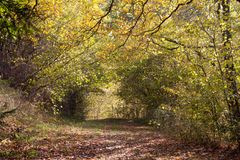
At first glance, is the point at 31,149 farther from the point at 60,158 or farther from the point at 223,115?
the point at 223,115

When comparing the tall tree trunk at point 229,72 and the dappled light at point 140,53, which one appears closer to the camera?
the tall tree trunk at point 229,72

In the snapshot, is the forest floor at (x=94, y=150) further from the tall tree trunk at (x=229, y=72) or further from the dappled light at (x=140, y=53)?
the tall tree trunk at (x=229, y=72)

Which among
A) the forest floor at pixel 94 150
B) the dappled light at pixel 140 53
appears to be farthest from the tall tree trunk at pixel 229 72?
the forest floor at pixel 94 150

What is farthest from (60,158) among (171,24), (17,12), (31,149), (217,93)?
(171,24)

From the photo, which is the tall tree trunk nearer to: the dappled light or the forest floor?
the dappled light

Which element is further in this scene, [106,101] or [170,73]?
[106,101]

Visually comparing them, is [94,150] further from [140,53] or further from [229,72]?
[140,53]

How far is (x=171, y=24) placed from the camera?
41.5 ft

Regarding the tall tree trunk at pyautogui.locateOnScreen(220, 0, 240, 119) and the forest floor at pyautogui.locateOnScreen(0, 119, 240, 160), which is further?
the forest floor at pyautogui.locateOnScreen(0, 119, 240, 160)

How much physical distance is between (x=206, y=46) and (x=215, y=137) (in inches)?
128

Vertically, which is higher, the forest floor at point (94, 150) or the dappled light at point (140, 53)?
the dappled light at point (140, 53)

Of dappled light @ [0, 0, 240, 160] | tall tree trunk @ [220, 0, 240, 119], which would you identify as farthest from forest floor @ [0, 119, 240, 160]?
tall tree trunk @ [220, 0, 240, 119]

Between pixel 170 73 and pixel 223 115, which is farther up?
pixel 170 73

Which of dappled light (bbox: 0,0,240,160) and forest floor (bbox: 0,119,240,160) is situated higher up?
dappled light (bbox: 0,0,240,160)
